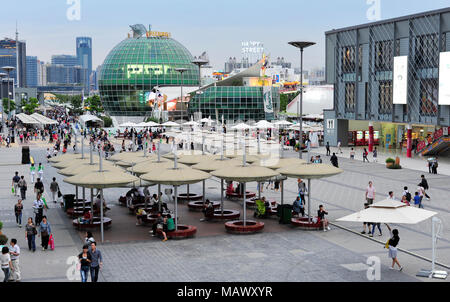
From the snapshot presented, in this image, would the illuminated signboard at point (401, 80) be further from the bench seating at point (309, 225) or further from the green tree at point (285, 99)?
the green tree at point (285, 99)

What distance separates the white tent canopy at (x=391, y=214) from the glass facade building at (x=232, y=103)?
7176 centimetres

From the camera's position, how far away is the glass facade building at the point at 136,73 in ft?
363

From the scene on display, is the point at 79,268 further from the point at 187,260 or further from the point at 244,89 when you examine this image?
the point at 244,89

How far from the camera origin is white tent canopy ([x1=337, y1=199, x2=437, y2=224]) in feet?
59.1

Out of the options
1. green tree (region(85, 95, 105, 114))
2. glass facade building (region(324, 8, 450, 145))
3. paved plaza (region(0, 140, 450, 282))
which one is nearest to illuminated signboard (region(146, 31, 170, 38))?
green tree (region(85, 95, 105, 114))

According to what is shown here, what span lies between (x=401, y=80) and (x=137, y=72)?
66903 millimetres

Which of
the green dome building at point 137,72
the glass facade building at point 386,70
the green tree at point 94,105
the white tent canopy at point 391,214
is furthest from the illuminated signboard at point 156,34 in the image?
the white tent canopy at point 391,214

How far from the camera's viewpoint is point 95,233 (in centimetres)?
2330
